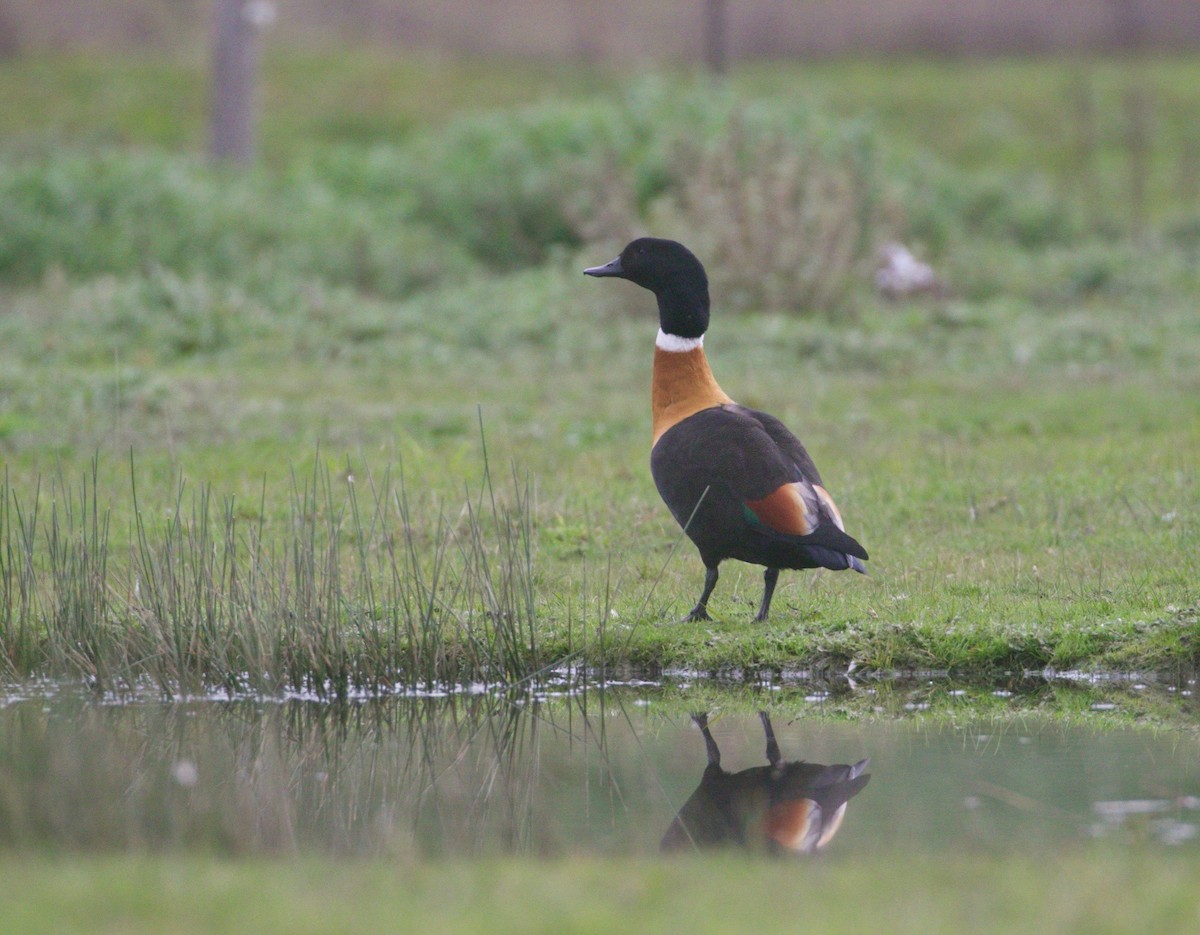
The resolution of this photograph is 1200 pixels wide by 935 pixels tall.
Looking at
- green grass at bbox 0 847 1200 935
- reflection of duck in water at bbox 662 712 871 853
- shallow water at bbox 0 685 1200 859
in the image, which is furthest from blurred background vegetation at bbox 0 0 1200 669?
green grass at bbox 0 847 1200 935

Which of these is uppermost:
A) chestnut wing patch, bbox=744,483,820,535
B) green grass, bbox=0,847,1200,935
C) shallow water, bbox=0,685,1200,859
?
chestnut wing patch, bbox=744,483,820,535

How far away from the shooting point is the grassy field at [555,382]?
705 cm

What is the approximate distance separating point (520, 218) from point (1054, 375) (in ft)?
28.2

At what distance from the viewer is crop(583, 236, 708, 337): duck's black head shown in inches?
305

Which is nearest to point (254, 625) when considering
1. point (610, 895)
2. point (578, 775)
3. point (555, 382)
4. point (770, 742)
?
point (578, 775)

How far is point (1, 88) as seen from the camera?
30922mm

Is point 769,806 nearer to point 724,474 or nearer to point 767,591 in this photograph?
point 724,474

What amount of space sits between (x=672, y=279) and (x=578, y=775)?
2839 millimetres

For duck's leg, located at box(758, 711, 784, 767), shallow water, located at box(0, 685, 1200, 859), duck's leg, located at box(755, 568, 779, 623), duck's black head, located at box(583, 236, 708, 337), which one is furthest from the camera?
duck's black head, located at box(583, 236, 708, 337)

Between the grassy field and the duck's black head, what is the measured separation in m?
1.11

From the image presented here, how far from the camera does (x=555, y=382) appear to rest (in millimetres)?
13781

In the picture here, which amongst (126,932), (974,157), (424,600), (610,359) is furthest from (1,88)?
(126,932)

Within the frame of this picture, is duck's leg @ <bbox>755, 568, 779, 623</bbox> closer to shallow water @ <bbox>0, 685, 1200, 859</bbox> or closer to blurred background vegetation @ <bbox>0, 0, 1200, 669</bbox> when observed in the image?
blurred background vegetation @ <bbox>0, 0, 1200, 669</bbox>

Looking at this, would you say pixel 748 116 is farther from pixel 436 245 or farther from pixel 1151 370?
pixel 1151 370
